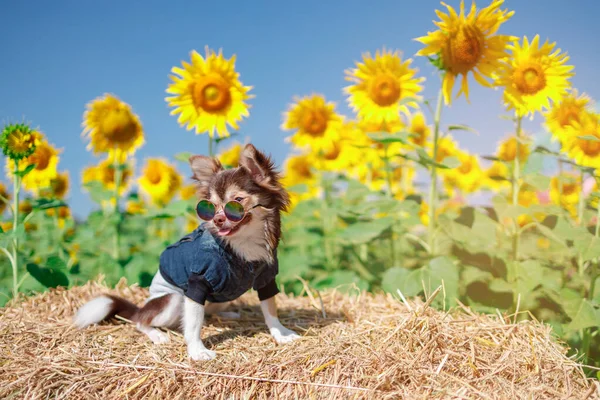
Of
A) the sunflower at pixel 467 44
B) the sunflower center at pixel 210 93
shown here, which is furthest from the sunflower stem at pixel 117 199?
the sunflower at pixel 467 44

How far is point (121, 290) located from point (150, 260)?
0.49 m

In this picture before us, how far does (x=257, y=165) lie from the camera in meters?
2.89

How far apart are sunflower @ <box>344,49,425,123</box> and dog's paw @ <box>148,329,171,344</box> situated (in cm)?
264

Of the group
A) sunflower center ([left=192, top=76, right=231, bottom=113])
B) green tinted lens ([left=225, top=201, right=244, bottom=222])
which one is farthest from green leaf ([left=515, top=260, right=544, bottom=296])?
sunflower center ([left=192, top=76, right=231, bottom=113])

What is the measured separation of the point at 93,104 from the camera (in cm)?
528

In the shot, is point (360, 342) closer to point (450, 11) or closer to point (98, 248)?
point (450, 11)

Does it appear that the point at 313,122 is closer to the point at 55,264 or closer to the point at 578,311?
the point at 55,264

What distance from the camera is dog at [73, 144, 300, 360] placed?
2.86 metres

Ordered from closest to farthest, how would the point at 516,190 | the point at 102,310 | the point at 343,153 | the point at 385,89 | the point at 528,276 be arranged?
the point at 102,310 < the point at 528,276 < the point at 516,190 < the point at 385,89 < the point at 343,153

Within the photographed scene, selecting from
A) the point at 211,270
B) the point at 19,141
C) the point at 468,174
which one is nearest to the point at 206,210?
the point at 211,270

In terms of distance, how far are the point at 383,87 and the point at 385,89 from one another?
0.10 feet

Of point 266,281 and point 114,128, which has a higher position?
point 114,128

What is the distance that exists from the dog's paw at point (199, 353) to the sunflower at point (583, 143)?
331 cm

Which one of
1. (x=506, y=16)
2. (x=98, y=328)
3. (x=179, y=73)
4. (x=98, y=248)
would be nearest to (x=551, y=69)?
(x=506, y=16)
